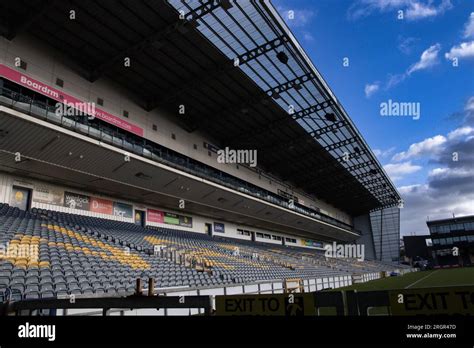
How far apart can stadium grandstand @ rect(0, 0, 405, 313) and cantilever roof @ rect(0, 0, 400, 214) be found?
0.27ft

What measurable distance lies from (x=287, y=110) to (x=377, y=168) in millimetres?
24274

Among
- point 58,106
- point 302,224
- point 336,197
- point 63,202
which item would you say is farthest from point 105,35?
point 336,197

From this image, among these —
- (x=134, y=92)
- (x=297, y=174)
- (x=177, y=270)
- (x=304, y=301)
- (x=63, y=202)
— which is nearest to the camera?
(x=304, y=301)

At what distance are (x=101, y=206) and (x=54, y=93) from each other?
8421 millimetres

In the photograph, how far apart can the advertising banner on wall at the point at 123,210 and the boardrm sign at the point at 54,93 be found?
5.79 metres

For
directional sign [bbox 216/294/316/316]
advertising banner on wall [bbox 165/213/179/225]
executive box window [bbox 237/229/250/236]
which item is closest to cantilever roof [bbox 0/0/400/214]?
advertising banner on wall [bbox 165/213/179/225]

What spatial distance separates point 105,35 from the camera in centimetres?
1714

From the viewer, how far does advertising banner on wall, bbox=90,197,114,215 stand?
72.4 feet

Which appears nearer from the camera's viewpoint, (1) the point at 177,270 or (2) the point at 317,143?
(1) the point at 177,270

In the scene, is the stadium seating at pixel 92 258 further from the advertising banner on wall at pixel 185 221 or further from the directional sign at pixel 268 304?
the directional sign at pixel 268 304

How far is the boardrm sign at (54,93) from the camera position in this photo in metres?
15.4

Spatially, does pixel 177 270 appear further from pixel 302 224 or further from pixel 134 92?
pixel 302 224

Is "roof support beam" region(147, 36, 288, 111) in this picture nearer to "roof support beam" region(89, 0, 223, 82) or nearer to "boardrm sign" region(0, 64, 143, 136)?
"boardrm sign" region(0, 64, 143, 136)

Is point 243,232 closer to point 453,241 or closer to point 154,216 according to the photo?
point 154,216
